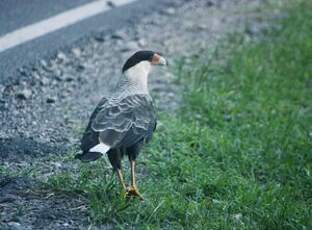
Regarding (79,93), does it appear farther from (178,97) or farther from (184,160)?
(184,160)

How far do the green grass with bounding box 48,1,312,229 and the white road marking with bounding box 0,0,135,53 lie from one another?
3.49ft

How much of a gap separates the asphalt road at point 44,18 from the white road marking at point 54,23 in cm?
4

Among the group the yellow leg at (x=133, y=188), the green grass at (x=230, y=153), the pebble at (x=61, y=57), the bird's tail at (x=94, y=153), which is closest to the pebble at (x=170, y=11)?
the green grass at (x=230, y=153)

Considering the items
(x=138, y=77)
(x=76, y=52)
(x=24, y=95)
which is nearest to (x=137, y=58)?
(x=138, y=77)

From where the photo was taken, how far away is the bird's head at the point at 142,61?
5402mm

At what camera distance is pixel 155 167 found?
5.51m

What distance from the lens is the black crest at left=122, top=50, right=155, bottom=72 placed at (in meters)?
5.41

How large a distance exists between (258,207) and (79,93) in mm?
2032

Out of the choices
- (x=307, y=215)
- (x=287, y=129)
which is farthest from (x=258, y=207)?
(x=287, y=129)

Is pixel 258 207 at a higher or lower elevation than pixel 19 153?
lower

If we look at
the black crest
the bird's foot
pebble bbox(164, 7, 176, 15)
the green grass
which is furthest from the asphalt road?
the bird's foot

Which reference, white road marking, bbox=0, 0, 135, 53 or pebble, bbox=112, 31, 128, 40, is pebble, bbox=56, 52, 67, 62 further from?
pebble, bbox=112, 31, 128, 40

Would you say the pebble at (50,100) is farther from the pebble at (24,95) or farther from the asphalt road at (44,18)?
the asphalt road at (44,18)

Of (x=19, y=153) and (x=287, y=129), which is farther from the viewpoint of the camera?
(x=287, y=129)
